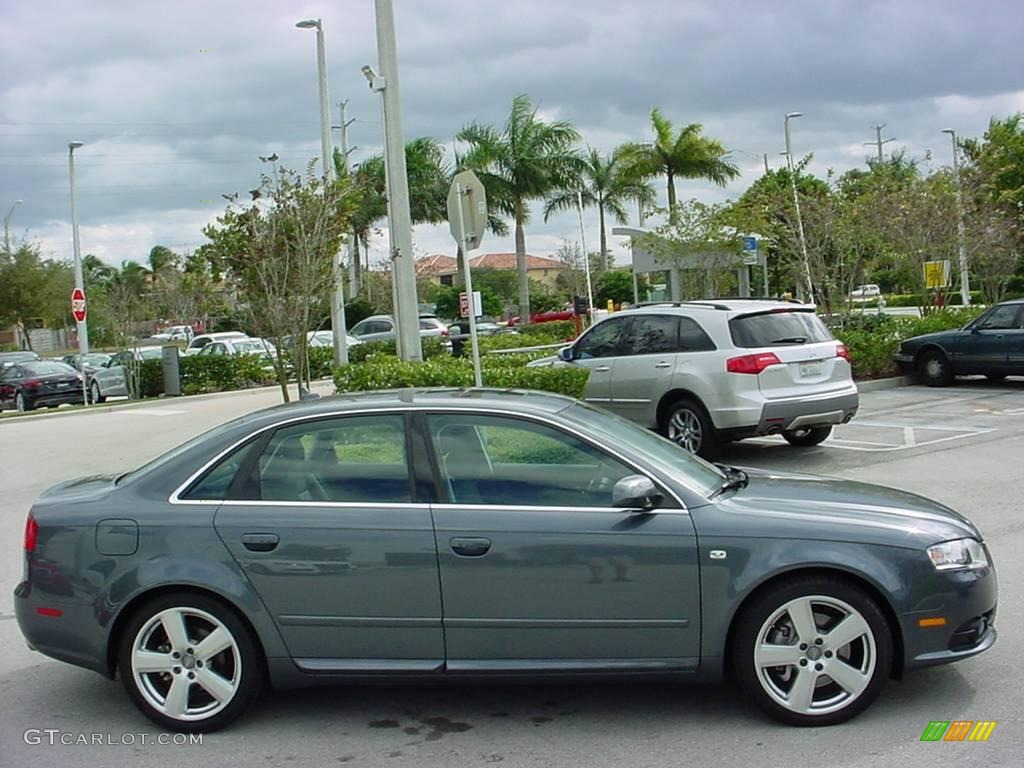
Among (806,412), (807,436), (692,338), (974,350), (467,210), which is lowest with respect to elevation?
(807,436)

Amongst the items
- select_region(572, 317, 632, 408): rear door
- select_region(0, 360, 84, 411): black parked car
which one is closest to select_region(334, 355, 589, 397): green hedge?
select_region(572, 317, 632, 408): rear door

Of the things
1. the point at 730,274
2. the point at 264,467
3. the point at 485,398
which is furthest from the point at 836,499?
the point at 730,274

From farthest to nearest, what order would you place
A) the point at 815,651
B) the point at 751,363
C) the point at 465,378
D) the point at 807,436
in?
the point at 807,436 < the point at 465,378 < the point at 751,363 < the point at 815,651

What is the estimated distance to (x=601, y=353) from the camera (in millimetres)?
12906

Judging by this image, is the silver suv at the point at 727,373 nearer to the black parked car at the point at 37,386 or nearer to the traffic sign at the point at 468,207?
the traffic sign at the point at 468,207

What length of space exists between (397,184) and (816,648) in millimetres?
10645

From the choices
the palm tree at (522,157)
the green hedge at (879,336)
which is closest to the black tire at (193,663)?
A: the green hedge at (879,336)

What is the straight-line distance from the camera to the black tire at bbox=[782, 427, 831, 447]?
12938 mm

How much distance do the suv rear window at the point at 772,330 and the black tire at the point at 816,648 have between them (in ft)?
23.0

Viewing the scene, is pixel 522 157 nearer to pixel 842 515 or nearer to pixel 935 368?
pixel 935 368

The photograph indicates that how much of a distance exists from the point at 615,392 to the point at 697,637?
25.8 ft

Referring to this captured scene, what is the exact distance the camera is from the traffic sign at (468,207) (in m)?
11.6

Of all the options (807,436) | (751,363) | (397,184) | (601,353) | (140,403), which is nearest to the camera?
(751,363)

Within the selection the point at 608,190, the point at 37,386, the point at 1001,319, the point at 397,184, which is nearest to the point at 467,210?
the point at 397,184
